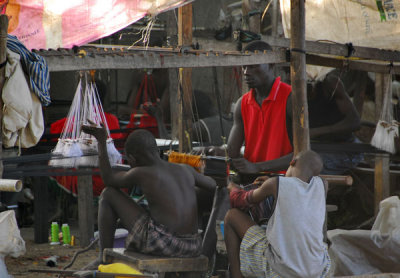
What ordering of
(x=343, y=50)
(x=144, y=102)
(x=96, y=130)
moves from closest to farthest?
(x=96, y=130)
(x=343, y=50)
(x=144, y=102)

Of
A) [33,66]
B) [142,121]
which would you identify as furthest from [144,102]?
[33,66]

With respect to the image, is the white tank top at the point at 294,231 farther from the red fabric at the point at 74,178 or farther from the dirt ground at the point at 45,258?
the red fabric at the point at 74,178

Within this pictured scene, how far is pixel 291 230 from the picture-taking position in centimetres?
418

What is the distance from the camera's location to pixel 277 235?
4.19m

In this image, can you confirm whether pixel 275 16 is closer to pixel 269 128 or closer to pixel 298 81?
pixel 269 128

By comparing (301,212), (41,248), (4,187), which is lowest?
(41,248)

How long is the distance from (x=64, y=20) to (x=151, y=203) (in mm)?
2634

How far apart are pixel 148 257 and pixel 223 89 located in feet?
20.0

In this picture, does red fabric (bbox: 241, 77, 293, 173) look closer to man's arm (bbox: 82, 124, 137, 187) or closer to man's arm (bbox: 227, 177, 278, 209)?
man's arm (bbox: 227, 177, 278, 209)

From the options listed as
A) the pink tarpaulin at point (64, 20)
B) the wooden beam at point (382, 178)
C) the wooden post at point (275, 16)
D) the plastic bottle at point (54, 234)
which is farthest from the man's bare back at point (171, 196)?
the wooden post at point (275, 16)

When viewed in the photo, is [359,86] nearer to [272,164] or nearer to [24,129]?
[272,164]

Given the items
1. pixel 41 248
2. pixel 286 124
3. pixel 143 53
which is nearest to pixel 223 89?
pixel 41 248

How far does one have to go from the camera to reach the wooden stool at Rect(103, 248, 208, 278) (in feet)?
13.8

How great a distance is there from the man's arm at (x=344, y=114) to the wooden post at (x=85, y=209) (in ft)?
8.66
